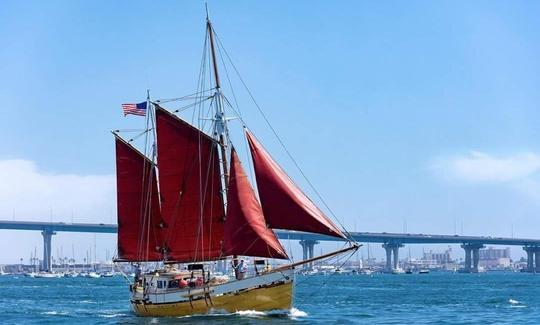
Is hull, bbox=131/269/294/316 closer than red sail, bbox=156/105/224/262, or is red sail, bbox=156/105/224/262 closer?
hull, bbox=131/269/294/316

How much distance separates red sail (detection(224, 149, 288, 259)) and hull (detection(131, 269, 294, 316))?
1455 mm

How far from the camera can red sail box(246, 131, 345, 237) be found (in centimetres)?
4878

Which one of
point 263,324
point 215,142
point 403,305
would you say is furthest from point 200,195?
point 403,305

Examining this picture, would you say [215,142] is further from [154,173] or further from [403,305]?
[403,305]

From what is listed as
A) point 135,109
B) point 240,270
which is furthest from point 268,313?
point 135,109

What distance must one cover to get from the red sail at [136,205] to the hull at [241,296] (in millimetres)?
6606

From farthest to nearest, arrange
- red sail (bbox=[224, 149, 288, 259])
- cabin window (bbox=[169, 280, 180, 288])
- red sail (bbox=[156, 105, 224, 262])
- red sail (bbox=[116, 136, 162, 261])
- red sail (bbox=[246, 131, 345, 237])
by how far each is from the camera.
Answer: red sail (bbox=[116, 136, 162, 261]) < red sail (bbox=[156, 105, 224, 262]) < cabin window (bbox=[169, 280, 180, 288]) < red sail (bbox=[224, 149, 288, 259]) < red sail (bbox=[246, 131, 345, 237])

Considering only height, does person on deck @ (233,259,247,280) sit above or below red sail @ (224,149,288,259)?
below

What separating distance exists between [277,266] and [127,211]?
12.2 meters

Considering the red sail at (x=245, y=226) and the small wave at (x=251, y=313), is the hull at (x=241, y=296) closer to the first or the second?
the small wave at (x=251, y=313)

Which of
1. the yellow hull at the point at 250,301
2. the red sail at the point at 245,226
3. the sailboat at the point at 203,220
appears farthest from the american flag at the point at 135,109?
the yellow hull at the point at 250,301

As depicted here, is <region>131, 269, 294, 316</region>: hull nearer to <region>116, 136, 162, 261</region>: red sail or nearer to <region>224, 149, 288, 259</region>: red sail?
<region>224, 149, 288, 259</region>: red sail

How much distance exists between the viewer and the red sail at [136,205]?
58.4m

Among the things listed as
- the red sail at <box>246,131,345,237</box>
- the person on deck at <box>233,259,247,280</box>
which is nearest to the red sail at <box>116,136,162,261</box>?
the person on deck at <box>233,259,247,280</box>
